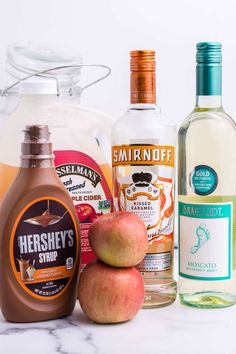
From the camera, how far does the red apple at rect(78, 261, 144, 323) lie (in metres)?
0.98

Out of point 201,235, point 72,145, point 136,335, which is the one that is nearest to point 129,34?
point 72,145

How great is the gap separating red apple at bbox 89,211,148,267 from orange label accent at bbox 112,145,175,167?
91 mm

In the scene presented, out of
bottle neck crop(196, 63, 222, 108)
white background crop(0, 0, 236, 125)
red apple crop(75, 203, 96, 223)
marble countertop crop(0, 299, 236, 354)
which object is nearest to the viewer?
marble countertop crop(0, 299, 236, 354)

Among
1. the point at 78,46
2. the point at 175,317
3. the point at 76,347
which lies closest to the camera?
the point at 76,347

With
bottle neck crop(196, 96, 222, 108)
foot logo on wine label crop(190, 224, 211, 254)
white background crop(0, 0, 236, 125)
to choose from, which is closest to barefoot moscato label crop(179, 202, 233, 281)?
foot logo on wine label crop(190, 224, 211, 254)

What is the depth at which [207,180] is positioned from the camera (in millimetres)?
1038

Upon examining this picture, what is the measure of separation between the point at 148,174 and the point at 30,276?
216 mm

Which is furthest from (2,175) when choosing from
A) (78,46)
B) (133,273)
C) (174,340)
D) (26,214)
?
(78,46)

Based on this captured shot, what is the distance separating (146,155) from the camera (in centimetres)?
106

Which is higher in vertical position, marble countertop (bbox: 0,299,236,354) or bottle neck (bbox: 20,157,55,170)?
bottle neck (bbox: 20,157,55,170)

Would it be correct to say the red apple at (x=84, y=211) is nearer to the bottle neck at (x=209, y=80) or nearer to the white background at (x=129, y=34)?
the bottle neck at (x=209, y=80)

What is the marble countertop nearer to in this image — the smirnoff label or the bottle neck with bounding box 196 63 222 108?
the smirnoff label

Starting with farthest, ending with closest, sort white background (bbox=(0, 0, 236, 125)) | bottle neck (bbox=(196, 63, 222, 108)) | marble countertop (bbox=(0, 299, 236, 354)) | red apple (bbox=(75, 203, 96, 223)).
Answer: white background (bbox=(0, 0, 236, 125)) < red apple (bbox=(75, 203, 96, 223)) < bottle neck (bbox=(196, 63, 222, 108)) < marble countertop (bbox=(0, 299, 236, 354))

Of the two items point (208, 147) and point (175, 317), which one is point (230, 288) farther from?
point (208, 147)
